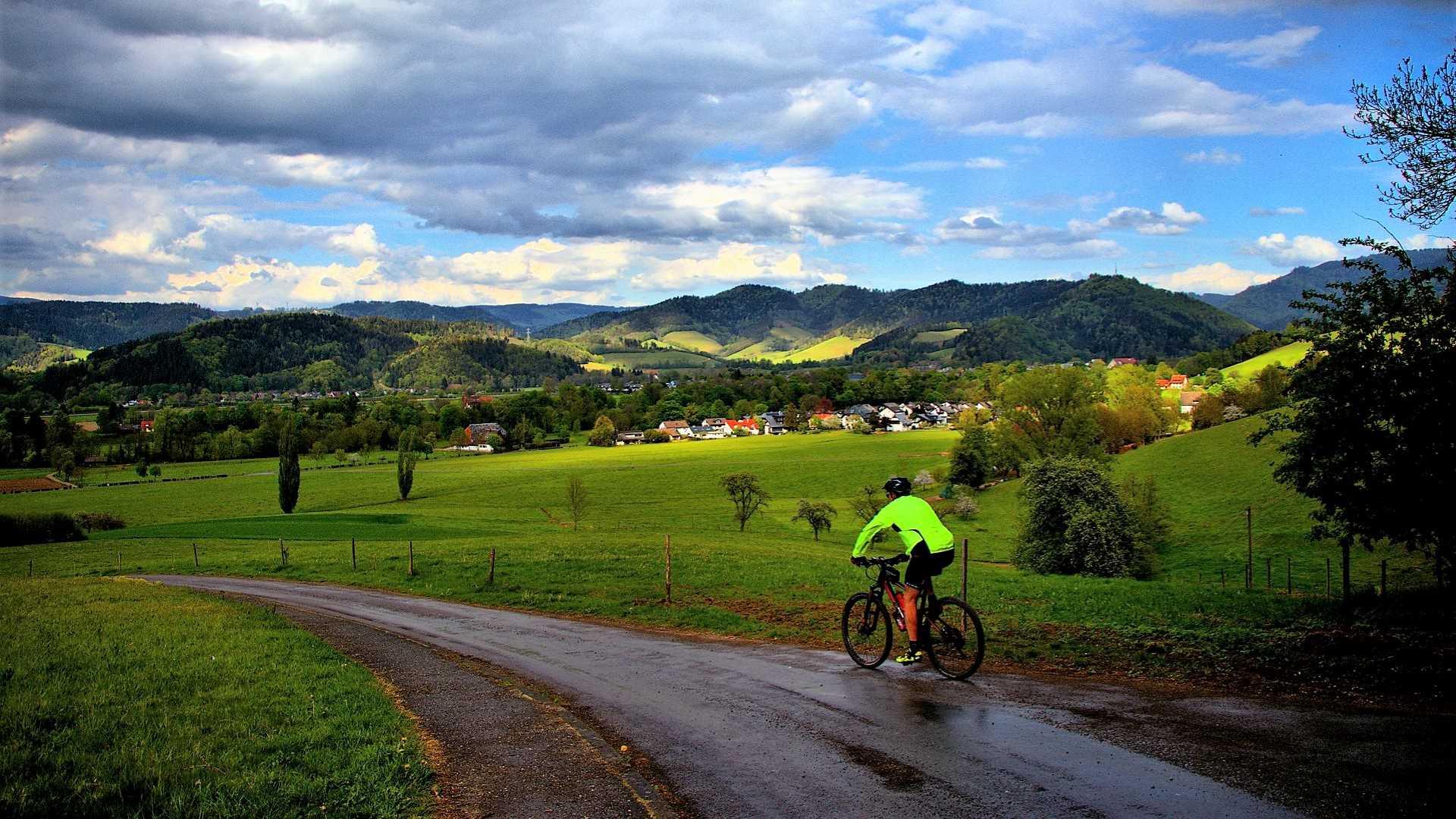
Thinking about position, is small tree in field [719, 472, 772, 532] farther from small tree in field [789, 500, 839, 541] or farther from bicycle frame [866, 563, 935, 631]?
bicycle frame [866, 563, 935, 631]

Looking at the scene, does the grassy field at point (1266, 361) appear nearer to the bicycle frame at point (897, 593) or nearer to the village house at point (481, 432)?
the village house at point (481, 432)

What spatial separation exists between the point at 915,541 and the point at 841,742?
11.3 ft

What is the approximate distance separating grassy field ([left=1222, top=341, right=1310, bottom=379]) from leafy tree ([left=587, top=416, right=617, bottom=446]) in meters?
108

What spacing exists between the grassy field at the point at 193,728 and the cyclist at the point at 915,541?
6626 mm

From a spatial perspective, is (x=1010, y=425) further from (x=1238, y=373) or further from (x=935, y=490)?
(x=1238, y=373)

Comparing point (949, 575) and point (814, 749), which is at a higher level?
point (814, 749)

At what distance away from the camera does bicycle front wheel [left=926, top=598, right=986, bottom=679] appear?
11.8 metres

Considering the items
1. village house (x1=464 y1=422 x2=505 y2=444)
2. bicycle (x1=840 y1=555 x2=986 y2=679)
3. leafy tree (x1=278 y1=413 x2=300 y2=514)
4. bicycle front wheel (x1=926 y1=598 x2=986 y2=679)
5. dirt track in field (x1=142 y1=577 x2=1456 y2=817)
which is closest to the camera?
dirt track in field (x1=142 y1=577 x2=1456 y2=817)

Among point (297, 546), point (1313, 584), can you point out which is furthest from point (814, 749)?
point (297, 546)

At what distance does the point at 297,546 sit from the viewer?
48.2 metres

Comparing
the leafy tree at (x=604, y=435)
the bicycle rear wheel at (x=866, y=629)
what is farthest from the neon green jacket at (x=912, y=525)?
the leafy tree at (x=604, y=435)

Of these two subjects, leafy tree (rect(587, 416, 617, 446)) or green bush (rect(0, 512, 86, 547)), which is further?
leafy tree (rect(587, 416, 617, 446))

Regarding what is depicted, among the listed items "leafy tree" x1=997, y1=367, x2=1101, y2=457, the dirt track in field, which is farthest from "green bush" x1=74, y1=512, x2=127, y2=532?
"leafy tree" x1=997, y1=367, x2=1101, y2=457

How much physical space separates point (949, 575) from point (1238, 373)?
14459cm
